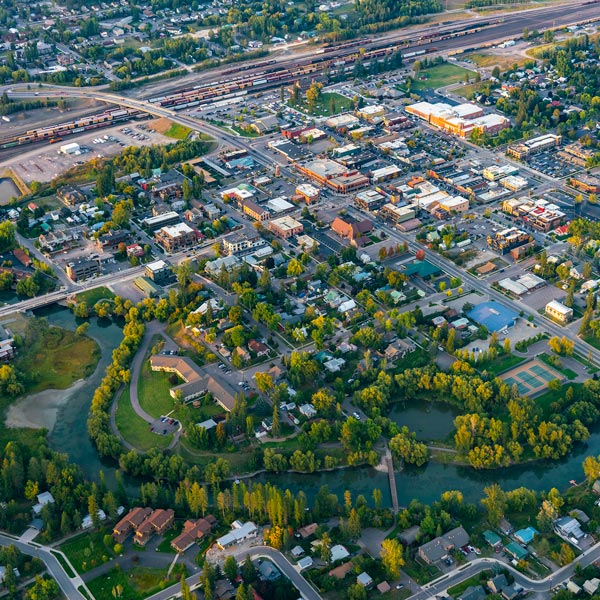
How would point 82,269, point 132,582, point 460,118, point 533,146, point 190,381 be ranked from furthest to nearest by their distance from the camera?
point 460,118
point 533,146
point 82,269
point 190,381
point 132,582

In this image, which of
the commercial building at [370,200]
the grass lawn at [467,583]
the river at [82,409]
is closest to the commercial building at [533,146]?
the commercial building at [370,200]

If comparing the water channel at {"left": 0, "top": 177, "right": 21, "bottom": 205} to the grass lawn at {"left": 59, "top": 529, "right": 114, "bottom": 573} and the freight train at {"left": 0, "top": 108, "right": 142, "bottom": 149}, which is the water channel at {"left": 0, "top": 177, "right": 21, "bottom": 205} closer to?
the freight train at {"left": 0, "top": 108, "right": 142, "bottom": 149}

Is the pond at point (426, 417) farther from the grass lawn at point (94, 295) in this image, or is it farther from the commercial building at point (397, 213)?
the grass lawn at point (94, 295)

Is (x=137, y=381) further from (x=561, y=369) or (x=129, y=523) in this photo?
(x=561, y=369)

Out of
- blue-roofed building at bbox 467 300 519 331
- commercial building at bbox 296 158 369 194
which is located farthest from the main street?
commercial building at bbox 296 158 369 194

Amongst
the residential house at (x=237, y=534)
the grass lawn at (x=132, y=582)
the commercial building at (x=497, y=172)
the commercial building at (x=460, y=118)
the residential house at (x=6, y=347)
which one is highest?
the commercial building at (x=460, y=118)

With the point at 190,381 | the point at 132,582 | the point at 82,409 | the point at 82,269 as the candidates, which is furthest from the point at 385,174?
the point at 132,582
